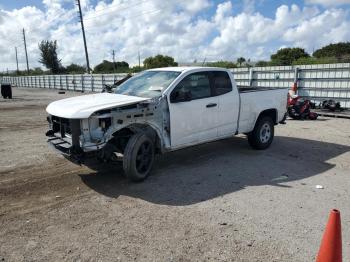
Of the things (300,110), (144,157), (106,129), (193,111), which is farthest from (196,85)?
(300,110)

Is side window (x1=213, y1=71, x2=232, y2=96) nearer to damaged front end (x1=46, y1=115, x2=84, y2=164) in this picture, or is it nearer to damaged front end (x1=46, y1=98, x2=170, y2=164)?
damaged front end (x1=46, y1=98, x2=170, y2=164)

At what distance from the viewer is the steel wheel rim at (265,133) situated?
790 centimetres

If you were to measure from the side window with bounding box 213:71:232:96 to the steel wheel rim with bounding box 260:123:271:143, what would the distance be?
4.74ft

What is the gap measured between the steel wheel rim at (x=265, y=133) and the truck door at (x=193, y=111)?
1.56 meters

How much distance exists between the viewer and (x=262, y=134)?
796 centimetres

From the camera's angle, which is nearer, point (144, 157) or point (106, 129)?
point (106, 129)

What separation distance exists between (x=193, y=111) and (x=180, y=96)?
0.41m

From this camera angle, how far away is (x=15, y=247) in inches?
147

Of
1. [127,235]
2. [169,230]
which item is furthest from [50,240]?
[169,230]

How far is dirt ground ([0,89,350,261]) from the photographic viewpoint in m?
3.67

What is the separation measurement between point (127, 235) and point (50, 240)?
2.74 feet

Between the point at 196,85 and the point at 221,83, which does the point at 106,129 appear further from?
the point at 221,83

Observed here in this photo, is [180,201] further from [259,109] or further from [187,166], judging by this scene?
[259,109]

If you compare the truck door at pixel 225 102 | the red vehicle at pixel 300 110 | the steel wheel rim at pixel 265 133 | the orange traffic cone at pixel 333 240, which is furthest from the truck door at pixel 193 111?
the red vehicle at pixel 300 110
